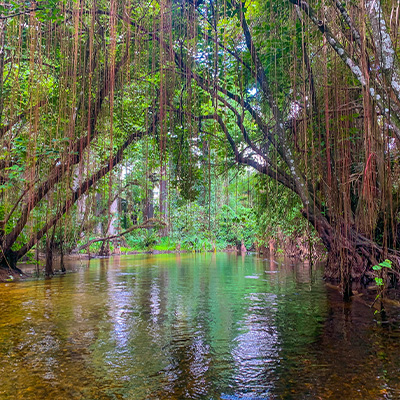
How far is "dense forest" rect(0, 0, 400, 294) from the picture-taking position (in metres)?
3.90

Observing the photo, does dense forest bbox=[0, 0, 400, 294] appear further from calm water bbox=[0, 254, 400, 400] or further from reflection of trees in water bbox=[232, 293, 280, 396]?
reflection of trees in water bbox=[232, 293, 280, 396]

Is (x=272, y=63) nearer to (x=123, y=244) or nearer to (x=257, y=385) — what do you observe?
(x=257, y=385)

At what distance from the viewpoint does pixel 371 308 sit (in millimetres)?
5039

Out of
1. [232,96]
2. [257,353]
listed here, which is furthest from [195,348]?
[232,96]

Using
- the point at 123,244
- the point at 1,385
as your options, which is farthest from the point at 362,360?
the point at 123,244

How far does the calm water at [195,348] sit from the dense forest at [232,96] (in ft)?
3.08

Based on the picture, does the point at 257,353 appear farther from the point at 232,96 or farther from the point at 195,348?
the point at 232,96

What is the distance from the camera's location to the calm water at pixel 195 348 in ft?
8.76

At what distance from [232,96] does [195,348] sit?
3862mm

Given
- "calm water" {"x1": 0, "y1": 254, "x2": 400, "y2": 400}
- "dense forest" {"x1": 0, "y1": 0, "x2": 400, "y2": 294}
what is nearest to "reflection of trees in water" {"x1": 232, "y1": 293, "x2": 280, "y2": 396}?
"calm water" {"x1": 0, "y1": 254, "x2": 400, "y2": 400}

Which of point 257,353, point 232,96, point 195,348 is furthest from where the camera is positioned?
point 232,96

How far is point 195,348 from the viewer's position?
3.55 meters

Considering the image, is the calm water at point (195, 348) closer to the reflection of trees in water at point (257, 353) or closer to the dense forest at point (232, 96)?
the reflection of trees in water at point (257, 353)

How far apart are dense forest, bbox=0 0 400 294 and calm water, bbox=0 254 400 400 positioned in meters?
0.94
